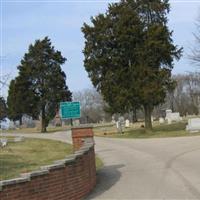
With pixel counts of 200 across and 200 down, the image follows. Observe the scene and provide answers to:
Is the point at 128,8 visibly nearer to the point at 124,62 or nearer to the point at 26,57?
the point at 124,62

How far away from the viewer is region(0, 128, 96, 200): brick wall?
1048 centimetres

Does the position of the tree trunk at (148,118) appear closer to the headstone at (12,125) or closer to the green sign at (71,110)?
the green sign at (71,110)

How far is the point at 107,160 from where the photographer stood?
24078 mm

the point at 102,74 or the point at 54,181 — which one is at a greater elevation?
the point at 102,74

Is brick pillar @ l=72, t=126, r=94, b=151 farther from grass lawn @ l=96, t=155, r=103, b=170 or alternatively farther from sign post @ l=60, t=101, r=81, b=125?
sign post @ l=60, t=101, r=81, b=125

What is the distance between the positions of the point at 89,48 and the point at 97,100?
117m

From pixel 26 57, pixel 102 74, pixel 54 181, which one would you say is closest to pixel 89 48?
pixel 102 74

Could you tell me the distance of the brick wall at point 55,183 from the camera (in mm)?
10484

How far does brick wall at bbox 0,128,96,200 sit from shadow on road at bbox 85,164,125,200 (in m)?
0.21

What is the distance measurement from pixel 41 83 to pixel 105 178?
61.6 meters

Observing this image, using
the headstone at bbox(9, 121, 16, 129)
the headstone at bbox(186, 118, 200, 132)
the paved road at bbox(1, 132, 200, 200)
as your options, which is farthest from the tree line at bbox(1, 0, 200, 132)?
the headstone at bbox(9, 121, 16, 129)

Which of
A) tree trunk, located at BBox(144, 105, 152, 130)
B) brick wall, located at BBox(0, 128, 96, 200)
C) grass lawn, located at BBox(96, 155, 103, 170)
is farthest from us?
tree trunk, located at BBox(144, 105, 152, 130)

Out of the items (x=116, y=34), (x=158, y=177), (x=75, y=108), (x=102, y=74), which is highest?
(x=116, y=34)

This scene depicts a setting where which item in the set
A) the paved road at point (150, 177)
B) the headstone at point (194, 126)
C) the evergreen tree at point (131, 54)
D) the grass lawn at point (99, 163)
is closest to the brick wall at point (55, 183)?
the paved road at point (150, 177)
